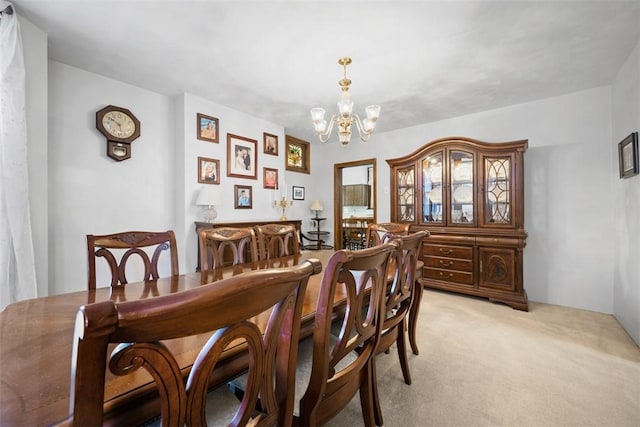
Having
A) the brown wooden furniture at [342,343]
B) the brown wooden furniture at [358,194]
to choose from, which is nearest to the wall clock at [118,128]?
the brown wooden furniture at [342,343]

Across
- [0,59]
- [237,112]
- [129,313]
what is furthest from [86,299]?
[237,112]

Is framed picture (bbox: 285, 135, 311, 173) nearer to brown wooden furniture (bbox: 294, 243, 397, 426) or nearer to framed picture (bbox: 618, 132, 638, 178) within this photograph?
brown wooden furniture (bbox: 294, 243, 397, 426)

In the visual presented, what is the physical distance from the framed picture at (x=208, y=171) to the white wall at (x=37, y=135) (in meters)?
1.42

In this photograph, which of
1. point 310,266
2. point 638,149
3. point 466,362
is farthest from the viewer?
point 638,149

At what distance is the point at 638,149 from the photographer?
226 cm

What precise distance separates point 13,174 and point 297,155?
12.6 ft

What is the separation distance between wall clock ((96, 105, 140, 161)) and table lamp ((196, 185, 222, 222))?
0.85 m

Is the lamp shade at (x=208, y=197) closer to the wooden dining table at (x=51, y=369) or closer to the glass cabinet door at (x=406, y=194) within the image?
the wooden dining table at (x=51, y=369)

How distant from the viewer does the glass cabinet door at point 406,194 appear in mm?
3965

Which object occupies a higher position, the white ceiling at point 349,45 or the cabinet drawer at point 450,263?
the white ceiling at point 349,45

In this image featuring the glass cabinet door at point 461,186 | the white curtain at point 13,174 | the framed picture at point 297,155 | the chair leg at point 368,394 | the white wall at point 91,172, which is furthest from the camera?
the framed picture at point 297,155

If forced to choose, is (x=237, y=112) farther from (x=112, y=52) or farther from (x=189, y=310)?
(x=189, y=310)

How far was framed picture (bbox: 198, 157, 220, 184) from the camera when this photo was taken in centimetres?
337

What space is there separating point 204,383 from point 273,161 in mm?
3955
